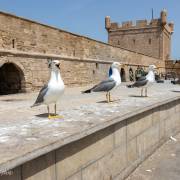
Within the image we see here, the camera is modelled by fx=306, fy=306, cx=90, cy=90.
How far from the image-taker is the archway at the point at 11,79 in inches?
514

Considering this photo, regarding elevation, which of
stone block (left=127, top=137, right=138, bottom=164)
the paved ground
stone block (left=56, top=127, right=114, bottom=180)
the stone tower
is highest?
the stone tower

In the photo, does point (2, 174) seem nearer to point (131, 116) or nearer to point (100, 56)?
point (131, 116)

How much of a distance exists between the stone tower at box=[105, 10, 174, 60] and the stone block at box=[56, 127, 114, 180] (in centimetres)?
3706

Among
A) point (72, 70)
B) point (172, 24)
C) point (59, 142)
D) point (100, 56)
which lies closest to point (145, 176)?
point (59, 142)

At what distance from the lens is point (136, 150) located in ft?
15.9

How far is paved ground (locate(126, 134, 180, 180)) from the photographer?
4.47 m

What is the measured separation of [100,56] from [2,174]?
732 inches

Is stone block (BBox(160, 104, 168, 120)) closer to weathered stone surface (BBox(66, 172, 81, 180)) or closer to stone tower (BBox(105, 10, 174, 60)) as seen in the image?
weathered stone surface (BBox(66, 172, 81, 180))

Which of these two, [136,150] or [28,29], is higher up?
[28,29]

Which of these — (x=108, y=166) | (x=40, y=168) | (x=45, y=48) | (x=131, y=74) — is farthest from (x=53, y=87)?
(x=131, y=74)

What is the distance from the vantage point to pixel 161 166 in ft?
16.2

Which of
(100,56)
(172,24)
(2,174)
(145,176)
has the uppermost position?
(172,24)

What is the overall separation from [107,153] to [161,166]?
1468mm

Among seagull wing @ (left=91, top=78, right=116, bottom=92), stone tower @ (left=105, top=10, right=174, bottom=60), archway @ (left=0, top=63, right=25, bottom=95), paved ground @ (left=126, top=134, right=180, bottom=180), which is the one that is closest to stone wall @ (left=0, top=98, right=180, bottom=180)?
paved ground @ (left=126, top=134, right=180, bottom=180)
